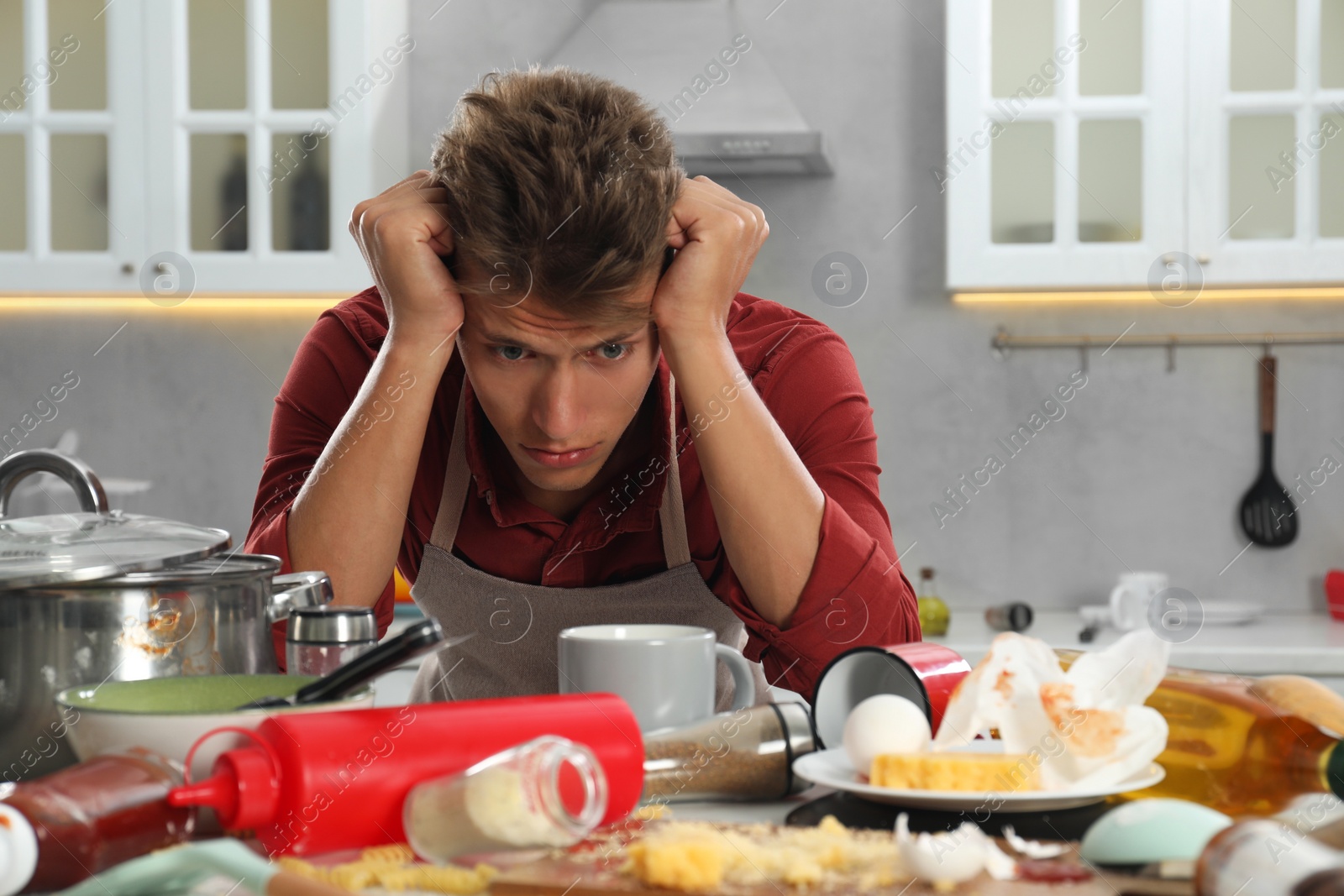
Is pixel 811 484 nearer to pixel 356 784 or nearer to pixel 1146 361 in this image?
pixel 356 784

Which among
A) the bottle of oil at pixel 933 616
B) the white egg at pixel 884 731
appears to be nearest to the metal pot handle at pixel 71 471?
the white egg at pixel 884 731

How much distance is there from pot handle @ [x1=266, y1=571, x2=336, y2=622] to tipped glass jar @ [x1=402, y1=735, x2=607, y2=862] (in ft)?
0.75

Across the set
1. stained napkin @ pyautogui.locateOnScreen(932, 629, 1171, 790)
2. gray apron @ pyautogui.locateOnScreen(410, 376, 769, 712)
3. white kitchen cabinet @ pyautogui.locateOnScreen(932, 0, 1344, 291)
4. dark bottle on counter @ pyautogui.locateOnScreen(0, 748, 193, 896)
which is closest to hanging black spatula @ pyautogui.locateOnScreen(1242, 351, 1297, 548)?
white kitchen cabinet @ pyautogui.locateOnScreen(932, 0, 1344, 291)

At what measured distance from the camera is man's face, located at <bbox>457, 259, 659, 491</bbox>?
3.27 feet

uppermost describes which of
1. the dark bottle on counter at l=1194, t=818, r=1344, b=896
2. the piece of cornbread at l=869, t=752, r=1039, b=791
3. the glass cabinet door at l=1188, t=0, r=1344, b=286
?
the glass cabinet door at l=1188, t=0, r=1344, b=286

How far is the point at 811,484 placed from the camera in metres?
1.08

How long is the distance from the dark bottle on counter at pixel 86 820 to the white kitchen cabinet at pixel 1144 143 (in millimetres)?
2130

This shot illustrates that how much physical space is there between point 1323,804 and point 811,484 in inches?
21.8

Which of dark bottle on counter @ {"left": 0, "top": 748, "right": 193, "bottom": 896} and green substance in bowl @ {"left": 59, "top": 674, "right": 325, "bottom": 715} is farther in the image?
green substance in bowl @ {"left": 59, "top": 674, "right": 325, "bottom": 715}

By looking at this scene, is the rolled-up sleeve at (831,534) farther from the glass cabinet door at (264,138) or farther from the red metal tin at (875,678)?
the glass cabinet door at (264,138)

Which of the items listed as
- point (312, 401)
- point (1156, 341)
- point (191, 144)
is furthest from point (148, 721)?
point (1156, 341)

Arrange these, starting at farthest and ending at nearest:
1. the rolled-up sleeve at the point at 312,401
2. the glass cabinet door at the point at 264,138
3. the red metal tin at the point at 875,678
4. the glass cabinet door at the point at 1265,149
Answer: the glass cabinet door at the point at 264,138
the glass cabinet door at the point at 1265,149
the rolled-up sleeve at the point at 312,401
the red metal tin at the point at 875,678

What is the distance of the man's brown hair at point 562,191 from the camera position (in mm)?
957

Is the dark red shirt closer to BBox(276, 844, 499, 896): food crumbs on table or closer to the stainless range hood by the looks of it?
BBox(276, 844, 499, 896): food crumbs on table
